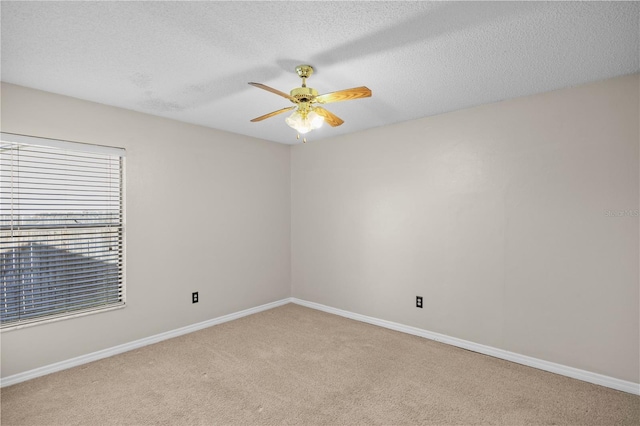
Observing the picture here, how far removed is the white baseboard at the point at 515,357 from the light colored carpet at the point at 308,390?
7 cm

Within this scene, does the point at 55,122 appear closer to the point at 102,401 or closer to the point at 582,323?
the point at 102,401

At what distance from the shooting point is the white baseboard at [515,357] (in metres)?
2.51

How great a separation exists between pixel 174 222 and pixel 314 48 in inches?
95.4

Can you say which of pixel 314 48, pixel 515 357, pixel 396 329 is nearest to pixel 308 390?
pixel 396 329

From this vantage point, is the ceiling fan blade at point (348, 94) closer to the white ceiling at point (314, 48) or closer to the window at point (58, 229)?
the white ceiling at point (314, 48)

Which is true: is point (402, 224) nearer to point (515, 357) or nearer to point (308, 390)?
point (515, 357)

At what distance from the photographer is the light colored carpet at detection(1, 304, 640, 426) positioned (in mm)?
2184

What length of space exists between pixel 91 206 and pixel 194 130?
1.30m

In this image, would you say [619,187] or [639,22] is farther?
[619,187]

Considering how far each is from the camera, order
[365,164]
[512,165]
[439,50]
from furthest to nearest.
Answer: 1. [365,164]
2. [512,165]
3. [439,50]

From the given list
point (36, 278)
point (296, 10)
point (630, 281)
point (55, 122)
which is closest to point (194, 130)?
point (55, 122)

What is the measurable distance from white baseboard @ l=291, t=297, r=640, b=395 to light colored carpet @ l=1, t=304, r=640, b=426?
72 mm

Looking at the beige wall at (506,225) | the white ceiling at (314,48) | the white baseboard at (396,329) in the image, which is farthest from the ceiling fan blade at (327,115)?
the white baseboard at (396,329)

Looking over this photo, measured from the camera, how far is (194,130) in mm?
A: 3760
